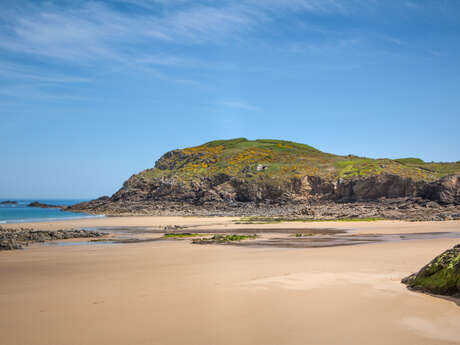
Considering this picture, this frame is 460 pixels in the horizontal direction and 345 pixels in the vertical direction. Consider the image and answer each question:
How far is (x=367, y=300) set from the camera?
668 centimetres

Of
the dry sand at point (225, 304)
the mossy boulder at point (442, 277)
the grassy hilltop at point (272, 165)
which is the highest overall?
the grassy hilltop at point (272, 165)

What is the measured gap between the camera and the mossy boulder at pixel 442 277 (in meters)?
6.70

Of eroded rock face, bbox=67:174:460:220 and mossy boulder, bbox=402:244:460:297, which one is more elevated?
eroded rock face, bbox=67:174:460:220

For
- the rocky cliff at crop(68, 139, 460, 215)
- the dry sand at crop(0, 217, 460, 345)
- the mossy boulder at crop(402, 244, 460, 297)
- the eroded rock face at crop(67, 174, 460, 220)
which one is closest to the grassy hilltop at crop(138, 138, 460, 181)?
the rocky cliff at crop(68, 139, 460, 215)

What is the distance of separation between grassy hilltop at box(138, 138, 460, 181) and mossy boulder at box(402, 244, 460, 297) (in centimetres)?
4966

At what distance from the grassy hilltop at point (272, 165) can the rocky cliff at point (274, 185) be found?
141mm

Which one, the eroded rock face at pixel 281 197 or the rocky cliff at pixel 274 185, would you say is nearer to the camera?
the eroded rock face at pixel 281 197

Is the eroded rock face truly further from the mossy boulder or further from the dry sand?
the mossy boulder

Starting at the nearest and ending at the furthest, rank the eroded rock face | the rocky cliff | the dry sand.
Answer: the dry sand < the eroded rock face < the rocky cliff

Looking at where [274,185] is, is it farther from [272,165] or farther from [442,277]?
[442,277]

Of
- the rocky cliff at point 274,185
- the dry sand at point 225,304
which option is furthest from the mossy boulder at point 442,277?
the rocky cliff at point 274,185

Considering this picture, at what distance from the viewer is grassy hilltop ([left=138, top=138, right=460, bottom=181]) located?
58000 mm

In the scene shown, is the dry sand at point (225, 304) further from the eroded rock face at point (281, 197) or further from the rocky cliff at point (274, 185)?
the rocky cliff at point (274, 185)

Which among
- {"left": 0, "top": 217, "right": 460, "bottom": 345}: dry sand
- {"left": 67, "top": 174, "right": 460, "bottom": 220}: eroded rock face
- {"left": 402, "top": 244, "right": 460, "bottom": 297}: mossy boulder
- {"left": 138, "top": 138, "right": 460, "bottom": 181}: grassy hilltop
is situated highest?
{"left": 138, "top": 138, "right": 460, "bottom": 181}: grassy hilltop
